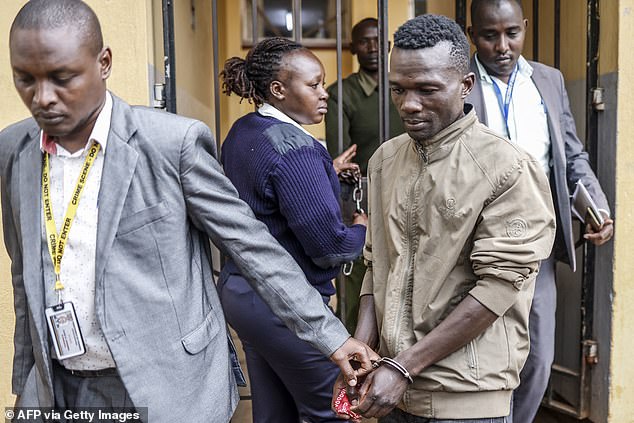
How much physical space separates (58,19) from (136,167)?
0.38 m

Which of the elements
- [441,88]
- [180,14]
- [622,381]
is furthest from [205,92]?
→ [441,88]

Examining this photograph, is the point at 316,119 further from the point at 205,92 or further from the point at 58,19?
the point at 205,92

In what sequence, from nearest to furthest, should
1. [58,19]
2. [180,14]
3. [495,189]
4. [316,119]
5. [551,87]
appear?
[58,19] → [495,189] → [316,119] → [551,87] → [180,14]

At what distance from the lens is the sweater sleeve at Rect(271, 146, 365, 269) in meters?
2.63

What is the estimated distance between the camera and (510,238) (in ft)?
6.09

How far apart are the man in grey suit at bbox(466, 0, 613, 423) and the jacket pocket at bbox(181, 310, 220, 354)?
1.70m

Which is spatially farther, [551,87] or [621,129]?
[621,129]

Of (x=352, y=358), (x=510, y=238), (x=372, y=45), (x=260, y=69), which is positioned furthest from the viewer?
(x=372, y=45)

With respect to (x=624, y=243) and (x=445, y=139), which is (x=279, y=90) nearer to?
(x=445, y=139)

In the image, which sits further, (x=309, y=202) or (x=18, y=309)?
(x=309, y=202)

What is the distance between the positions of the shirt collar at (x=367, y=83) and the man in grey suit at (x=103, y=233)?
115 inches

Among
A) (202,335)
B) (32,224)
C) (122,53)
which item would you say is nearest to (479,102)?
(122,53)

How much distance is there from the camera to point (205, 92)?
6.14 metres

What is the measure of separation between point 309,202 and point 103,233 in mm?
1024
